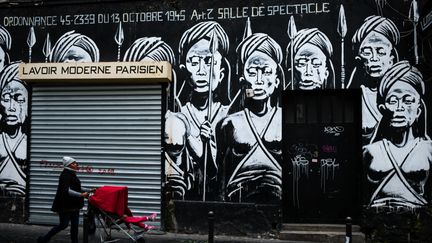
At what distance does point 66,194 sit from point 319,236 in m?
5.34

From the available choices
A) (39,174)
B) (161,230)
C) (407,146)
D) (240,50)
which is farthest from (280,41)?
(39,174)

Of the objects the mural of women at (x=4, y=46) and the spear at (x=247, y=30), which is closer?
the spear at (x=247, y=30)

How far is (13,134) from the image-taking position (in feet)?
36.7

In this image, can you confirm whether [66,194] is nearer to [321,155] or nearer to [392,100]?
[321,155]

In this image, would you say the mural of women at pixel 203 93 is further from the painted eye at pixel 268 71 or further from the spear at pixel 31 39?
the spear at pixel 31 39

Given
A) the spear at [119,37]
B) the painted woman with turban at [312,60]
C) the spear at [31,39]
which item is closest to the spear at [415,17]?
the painted woman with turban at [312,60]

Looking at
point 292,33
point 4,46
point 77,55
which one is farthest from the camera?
point 4,46

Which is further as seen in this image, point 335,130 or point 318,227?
point 335,130

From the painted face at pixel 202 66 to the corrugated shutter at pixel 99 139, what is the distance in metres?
0.95

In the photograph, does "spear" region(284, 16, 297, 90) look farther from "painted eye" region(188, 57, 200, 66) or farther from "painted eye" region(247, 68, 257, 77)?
"painted eye" region(188, 57, 200, 66)

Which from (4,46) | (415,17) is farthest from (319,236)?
(4,46)

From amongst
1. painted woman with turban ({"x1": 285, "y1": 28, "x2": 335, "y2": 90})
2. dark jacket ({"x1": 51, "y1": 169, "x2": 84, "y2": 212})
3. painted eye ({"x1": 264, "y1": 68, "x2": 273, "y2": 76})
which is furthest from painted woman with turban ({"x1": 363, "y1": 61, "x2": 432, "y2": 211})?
dark jacket ({"x1": 51, "y1": 169, "x2": 84, "y2": 212})

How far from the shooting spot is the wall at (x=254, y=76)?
9484mm

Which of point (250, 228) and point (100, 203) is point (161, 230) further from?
point (100, 203)
